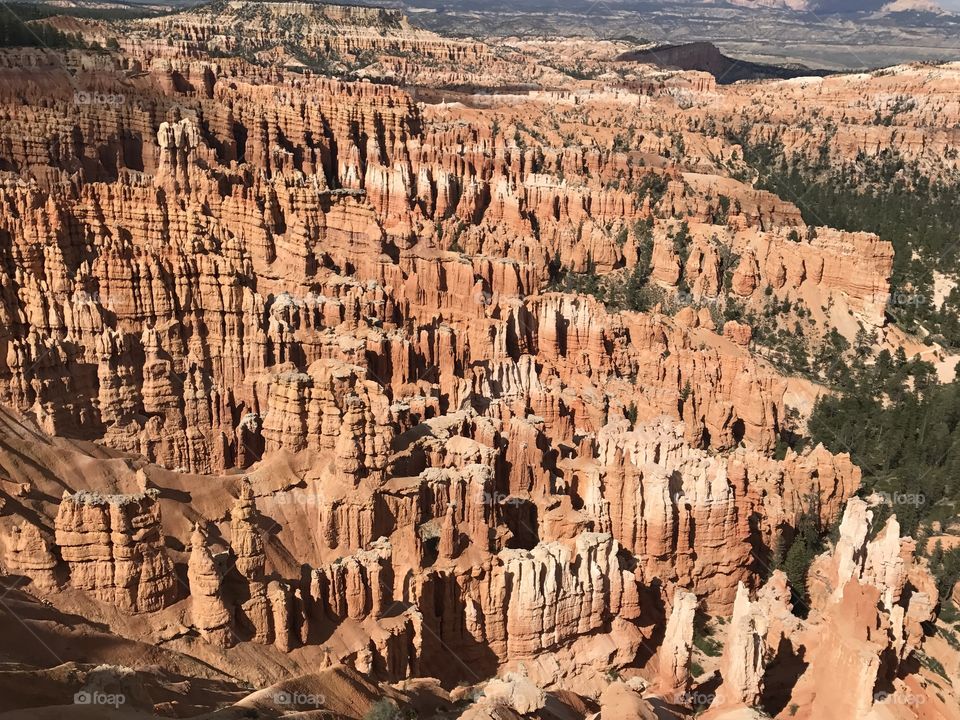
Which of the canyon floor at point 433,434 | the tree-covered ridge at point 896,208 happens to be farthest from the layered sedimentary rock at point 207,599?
the tree-covered ridge at point 896,208

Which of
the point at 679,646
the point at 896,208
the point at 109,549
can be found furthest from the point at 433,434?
the point at 896,208

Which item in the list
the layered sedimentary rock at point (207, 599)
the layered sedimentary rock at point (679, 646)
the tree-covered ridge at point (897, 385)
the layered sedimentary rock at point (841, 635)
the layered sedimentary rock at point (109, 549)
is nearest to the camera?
the layered sedimentary rock at point (109, 549)

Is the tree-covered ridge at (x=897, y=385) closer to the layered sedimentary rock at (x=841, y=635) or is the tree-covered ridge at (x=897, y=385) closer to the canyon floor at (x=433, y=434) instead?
the canyon floor at (x=433, y=434)

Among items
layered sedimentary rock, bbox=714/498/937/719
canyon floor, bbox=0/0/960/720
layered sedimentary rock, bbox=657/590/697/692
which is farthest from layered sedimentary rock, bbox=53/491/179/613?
layered sedimentary rock, bbox=714/498/937/719

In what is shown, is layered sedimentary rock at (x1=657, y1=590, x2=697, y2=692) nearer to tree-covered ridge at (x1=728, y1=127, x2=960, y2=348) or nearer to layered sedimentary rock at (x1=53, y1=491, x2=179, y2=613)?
layered sedimentary rock at (x1=53, y1=491, x2=179, y2=613)

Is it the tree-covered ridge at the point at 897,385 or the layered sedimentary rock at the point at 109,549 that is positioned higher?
the layered sedimentary rock at the point at 109,549

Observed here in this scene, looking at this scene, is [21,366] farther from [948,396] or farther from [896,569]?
[948,396]

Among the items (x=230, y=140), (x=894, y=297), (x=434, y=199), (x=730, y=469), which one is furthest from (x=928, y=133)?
(x=730, y=469)

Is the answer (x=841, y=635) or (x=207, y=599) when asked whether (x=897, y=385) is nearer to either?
(x=841, y=635)
